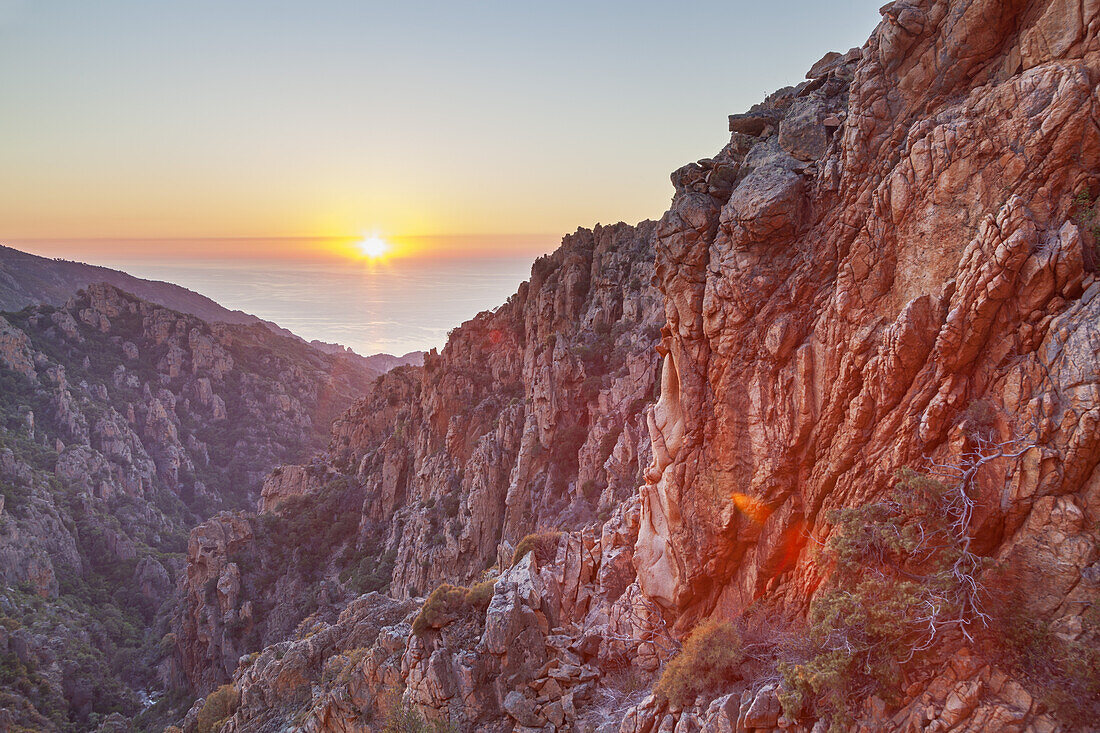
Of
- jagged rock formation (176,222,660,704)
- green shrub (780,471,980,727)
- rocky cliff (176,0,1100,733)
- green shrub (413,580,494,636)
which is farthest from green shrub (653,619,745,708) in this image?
jagged rock formation (176,222,660,704)

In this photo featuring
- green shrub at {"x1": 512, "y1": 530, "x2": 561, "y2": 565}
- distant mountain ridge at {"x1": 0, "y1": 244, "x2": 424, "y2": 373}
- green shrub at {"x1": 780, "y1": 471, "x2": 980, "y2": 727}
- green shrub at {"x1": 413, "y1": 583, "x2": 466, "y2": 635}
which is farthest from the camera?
distant mountain ridge at {"x1": 0, "y1": 244, "x2": 424, "y2": 373}

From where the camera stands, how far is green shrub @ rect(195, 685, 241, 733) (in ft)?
107

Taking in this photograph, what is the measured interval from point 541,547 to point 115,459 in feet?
333

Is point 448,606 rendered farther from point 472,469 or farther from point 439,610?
point 472,469

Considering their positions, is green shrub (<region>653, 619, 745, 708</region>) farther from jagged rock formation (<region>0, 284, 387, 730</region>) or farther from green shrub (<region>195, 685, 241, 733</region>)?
jagged rock formation (<region>0, 284, 387, 730</region>)

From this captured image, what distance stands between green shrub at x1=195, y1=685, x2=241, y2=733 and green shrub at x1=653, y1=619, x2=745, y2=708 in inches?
1117

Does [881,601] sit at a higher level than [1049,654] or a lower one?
lower

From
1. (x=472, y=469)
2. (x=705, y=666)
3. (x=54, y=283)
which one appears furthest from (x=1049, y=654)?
(x=54, y=283)

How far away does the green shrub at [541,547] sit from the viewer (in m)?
24.7

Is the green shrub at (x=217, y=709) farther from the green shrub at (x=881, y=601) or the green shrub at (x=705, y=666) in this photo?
the green shrub at (x=881, y=601)


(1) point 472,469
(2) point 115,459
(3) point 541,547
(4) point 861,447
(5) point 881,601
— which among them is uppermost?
(4) point 861,447

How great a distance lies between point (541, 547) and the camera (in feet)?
83.0

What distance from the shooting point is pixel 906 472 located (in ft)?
39.5

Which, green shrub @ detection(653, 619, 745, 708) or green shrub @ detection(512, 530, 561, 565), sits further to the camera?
green shrub @ detection(512, 530, 561, 565)
